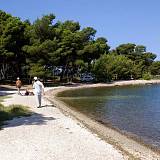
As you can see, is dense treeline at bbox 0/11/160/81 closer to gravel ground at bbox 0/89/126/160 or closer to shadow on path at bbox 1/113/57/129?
shadow on path at bbox 1/113/57/129

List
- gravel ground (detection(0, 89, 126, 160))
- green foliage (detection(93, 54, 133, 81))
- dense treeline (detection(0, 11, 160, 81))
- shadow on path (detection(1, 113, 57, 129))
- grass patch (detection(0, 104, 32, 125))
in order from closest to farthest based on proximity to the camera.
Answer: gravel ground (detection(0, 89, 126, 160)) → shadow on path (detection(1, 113, 57, 129)) → grass patch (detection(0, 104, 32, 125)) → dense treeline (detection(0, 11, 160, 81)) → green foliage (detection(93, 54, 133, 81))

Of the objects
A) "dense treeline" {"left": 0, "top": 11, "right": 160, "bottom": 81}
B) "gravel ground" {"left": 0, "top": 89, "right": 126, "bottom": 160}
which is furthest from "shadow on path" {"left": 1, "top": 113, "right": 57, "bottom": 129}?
"dense treeline" {"left": 0, "top": 11, "right": 160, "bottom": 81}

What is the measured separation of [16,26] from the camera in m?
64.2

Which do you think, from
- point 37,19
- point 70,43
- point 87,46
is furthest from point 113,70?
point 37,19

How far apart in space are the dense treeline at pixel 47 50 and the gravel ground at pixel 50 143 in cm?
4455

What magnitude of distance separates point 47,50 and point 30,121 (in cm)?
4701

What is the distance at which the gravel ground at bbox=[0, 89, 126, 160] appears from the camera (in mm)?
12938

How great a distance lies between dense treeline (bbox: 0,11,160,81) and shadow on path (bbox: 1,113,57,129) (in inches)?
1619

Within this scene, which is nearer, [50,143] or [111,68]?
[50,143]

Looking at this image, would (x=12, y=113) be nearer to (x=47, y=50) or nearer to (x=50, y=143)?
(x=50, y=143)

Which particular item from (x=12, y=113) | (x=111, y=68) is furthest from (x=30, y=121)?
(x=111, y=68)

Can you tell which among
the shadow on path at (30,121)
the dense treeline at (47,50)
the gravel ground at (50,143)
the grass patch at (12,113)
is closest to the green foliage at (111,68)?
the dense treeline at (47,50)

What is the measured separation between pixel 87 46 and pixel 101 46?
763cm

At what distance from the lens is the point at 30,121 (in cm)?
2066
